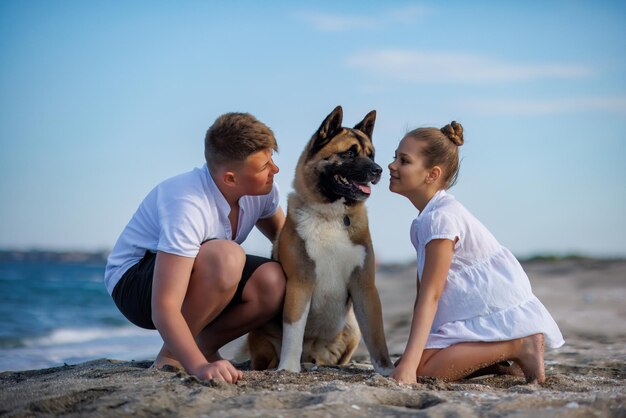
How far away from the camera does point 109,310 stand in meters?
14.2

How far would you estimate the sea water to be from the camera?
25.3 ft

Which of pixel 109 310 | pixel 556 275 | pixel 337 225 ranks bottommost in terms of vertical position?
pixel 109 310

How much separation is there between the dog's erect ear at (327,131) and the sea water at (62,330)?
343 cm

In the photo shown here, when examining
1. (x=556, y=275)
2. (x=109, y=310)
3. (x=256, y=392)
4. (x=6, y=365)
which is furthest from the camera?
(x=109, y=310)

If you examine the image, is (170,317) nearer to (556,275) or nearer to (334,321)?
(334,321)

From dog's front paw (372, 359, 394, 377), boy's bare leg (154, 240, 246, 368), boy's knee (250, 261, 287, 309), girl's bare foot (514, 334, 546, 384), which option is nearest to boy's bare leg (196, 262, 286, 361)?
boy's knee (250, 261, 287, 309)

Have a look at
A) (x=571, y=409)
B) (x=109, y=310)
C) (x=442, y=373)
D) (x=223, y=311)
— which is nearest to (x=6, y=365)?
(x=223, y=311)

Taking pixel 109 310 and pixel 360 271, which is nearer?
pixel 360 271

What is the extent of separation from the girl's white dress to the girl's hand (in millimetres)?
372

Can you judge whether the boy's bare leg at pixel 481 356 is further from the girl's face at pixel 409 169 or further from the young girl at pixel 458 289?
the girl's face at pixel 409 169

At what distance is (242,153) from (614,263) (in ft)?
39.3

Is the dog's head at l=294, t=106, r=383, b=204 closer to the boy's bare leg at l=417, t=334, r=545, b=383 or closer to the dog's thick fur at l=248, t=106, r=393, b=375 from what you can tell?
the dog's thick fur at l=248, t=106, r=393, b=375

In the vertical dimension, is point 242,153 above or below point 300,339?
above

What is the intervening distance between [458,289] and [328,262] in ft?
2.56
